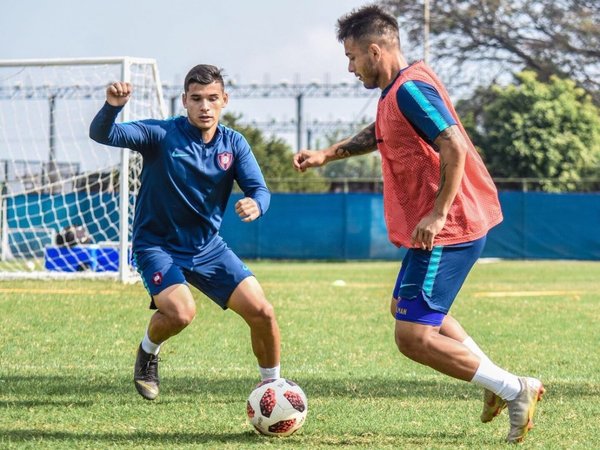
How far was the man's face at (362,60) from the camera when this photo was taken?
5.58m

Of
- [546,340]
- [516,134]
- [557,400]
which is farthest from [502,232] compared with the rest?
[557,400]

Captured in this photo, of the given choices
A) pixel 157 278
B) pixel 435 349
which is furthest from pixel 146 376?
pixel 435 349

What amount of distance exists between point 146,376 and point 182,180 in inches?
48.0

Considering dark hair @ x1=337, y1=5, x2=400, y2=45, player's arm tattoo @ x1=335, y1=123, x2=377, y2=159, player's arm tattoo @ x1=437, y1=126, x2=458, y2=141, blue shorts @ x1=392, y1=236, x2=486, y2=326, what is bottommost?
blue shorts @ x1=392, y1=236, x2=486, y2=326

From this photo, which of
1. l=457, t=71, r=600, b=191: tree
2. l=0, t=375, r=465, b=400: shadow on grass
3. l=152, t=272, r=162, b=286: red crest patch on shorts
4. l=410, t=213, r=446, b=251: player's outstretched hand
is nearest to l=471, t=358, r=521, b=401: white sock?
l=410, t=213, r=446, b=251: player's outstretched hand

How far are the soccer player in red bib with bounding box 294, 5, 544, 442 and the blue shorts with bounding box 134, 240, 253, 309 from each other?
1237 mm

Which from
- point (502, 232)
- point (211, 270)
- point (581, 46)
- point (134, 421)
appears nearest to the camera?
point (134, 421)

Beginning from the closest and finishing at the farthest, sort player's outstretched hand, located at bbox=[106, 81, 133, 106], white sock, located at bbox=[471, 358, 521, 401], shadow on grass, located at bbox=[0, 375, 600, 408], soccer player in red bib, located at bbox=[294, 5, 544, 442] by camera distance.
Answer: soccer player in red bib, located at bbox=[294, 5, 544, 442] < white sock, located at bbox=[471, 358, 521, 401] < player's outstretched hand, located at bbox=[106, 81, 133, 106] < shadow on grass, located at bbox=[0, 375, 600, 408]

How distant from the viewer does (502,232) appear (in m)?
30.9

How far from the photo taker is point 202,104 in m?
6.49

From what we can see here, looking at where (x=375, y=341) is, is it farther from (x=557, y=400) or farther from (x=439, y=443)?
(x=439, y=443)

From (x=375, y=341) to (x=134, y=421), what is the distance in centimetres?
449

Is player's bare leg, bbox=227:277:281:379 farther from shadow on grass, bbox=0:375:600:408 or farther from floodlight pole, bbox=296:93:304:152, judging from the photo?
floodlight pole, bbox=296:93:304:152

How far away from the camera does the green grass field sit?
226 inches
